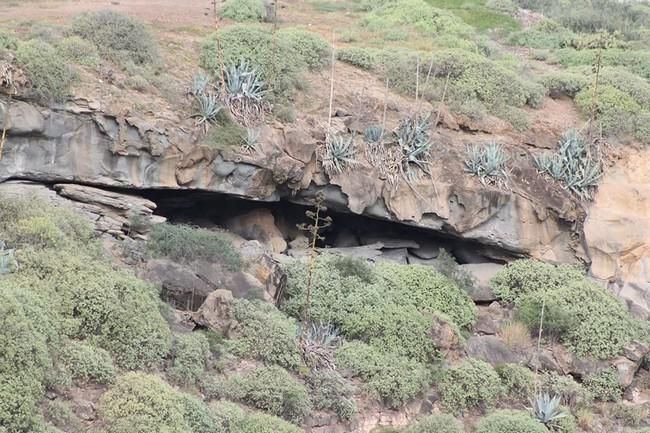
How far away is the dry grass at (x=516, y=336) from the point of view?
72.7ft

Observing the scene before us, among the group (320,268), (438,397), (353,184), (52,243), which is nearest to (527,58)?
(353,184)

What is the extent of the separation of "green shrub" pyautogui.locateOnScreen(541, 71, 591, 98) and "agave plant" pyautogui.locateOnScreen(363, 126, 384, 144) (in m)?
6.52

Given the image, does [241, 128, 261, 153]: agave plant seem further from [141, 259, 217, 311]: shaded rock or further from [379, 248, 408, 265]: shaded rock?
[141, 259, 217, 311]: shaded rock

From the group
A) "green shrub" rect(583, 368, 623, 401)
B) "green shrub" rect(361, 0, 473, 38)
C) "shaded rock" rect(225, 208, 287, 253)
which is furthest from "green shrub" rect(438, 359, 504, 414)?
"green shrub" rect(361, 0, 473, 38)

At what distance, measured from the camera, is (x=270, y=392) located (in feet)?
56.3

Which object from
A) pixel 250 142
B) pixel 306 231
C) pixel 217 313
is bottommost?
pixel 306 231

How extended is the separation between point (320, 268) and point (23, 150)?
5.47m

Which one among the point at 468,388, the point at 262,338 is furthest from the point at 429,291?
the point at 262,338

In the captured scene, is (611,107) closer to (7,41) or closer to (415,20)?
(415,20)

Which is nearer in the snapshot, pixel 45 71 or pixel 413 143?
pixel 45 71

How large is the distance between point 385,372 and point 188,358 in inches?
151

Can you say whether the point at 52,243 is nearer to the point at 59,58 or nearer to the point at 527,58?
the point at 59,58

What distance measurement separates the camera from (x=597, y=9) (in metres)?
42.6

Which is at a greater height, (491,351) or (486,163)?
(486,163)
